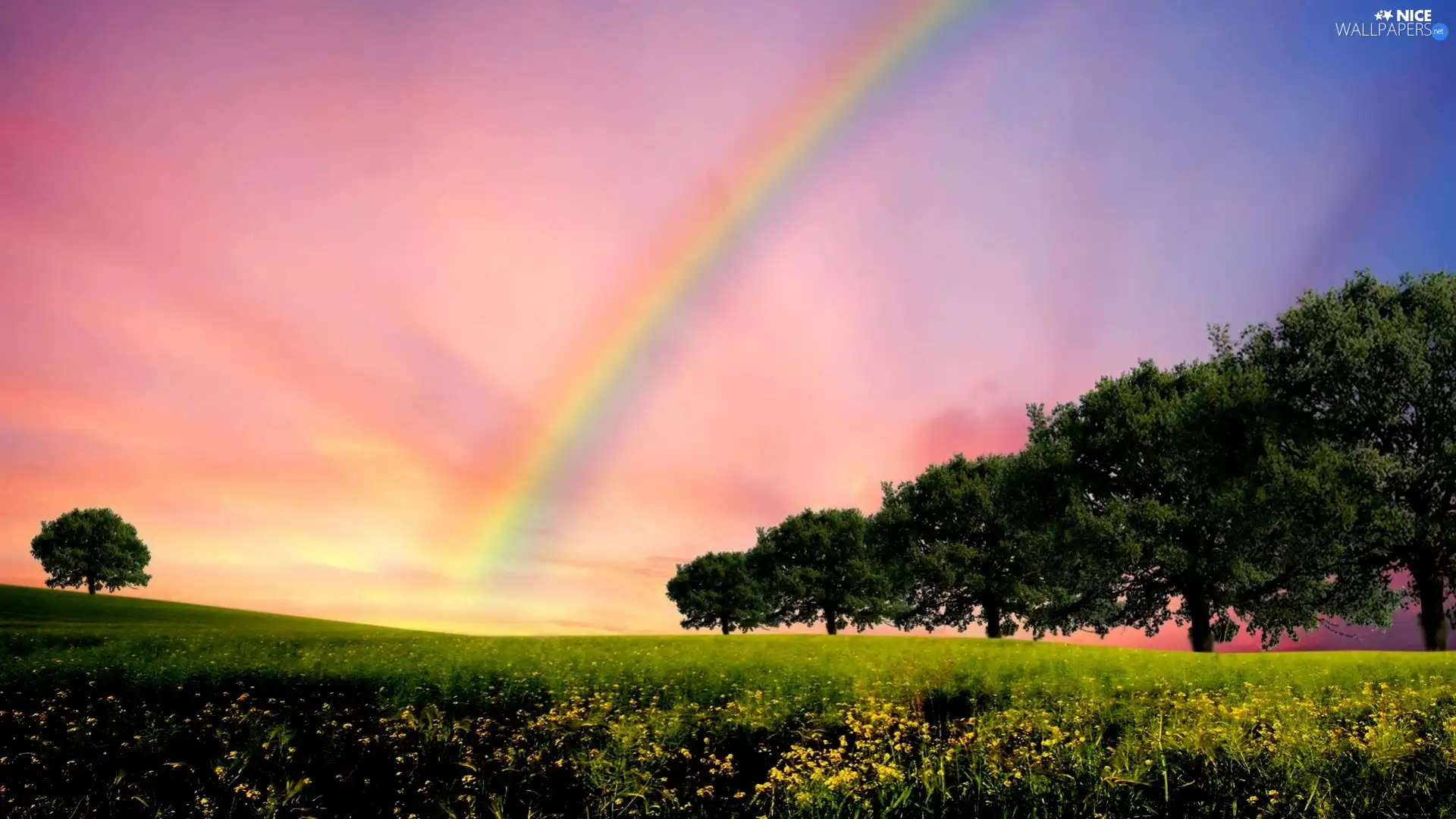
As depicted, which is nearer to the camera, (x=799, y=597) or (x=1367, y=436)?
(x=1367, y=436)

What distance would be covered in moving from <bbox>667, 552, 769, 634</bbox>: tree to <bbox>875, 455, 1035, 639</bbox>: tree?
21.7 m

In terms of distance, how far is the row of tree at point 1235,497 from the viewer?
32.2 meters

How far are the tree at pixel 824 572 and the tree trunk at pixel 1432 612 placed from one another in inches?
1186

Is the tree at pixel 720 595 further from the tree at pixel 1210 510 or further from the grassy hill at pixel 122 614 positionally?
the tree at pixel 1210 510

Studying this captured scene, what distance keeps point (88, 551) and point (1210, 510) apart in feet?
287

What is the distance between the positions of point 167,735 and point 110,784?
7.98ft

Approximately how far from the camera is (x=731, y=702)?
14.2 metres

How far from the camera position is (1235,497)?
32562mm

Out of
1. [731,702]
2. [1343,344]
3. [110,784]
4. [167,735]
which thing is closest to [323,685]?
[167,735]

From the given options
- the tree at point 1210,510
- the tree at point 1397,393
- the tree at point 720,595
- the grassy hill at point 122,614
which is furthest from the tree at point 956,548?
the grassy hill at point 122,614

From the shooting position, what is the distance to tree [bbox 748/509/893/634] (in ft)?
203

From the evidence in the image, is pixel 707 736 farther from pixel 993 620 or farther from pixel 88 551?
pixel 88 551

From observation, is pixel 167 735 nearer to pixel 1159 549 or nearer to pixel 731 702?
pixel 731 702

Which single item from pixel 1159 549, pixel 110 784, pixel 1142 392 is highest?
pixel 1142 392
